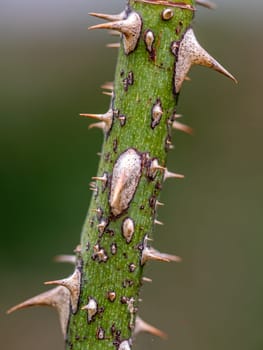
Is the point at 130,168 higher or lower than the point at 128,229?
higher

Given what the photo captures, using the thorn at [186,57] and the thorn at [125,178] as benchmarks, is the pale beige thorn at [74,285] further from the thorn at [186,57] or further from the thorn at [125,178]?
the thorn at [186,57]

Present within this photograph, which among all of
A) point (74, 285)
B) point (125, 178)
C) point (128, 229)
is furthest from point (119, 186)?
point (74, 285)

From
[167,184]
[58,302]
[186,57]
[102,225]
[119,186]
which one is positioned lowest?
[167,184]

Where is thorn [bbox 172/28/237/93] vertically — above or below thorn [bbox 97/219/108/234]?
above

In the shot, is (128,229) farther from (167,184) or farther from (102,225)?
(167,184)

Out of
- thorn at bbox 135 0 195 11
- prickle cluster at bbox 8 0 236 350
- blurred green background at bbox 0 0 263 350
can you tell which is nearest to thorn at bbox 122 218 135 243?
prickle cluster at bbox 8 0 236 350

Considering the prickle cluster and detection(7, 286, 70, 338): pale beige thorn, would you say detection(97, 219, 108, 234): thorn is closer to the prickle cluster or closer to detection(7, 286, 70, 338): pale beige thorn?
the prickle cluster
